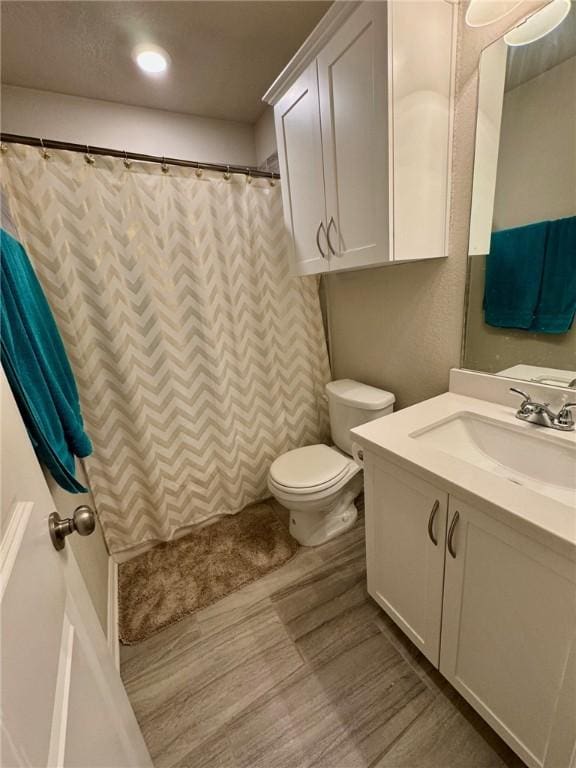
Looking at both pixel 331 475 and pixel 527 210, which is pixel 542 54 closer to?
pixel 527 210

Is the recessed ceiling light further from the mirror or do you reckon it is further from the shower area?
the mirror

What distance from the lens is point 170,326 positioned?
5.29 ft

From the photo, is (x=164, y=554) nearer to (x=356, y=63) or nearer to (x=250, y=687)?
(x=250, y=687)

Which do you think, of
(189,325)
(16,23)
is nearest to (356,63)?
(189,325)

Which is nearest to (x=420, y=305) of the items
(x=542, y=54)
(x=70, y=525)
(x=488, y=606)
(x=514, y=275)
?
(x=514, y=275)

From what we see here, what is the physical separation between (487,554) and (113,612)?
4.88 ft

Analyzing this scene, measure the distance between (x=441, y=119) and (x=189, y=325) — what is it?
1319 millimetres

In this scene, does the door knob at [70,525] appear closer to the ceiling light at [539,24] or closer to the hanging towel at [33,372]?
the hanging towel at [33,372]

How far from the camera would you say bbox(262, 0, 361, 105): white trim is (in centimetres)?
98

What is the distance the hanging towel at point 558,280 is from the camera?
0.95 metres

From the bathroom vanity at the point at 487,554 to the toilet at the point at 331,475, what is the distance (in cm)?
38

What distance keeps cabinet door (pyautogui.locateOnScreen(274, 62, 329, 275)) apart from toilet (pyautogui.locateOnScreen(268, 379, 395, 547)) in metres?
0.66

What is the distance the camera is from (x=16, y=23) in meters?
1.21

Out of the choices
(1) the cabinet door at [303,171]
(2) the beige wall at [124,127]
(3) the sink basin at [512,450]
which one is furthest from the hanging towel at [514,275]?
(2) the beige wall at [124,127]
